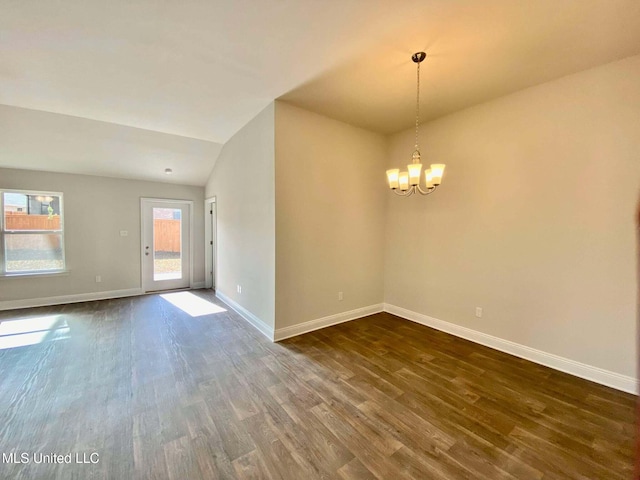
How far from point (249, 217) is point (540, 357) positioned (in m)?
4.02

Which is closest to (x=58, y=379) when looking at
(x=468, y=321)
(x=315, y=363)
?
(x=315, y=363)

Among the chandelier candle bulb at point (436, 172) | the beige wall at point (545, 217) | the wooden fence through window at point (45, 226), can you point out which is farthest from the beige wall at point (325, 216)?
the wooden fence through window at point (45, 226)

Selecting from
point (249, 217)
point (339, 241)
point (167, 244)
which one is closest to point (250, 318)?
point (249, 217)

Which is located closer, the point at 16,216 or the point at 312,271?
the point at 312,271

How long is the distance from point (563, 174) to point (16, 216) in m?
8.02

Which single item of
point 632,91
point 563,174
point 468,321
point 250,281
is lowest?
point 468,321

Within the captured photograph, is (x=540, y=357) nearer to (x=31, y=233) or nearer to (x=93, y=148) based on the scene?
(x=93, y=148)

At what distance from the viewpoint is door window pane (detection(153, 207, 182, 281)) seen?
221 inches

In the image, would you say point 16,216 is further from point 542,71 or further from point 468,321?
point 542,71

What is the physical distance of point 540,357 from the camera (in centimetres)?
282

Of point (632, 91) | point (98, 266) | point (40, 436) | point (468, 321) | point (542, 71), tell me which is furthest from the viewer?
point (98, 266)

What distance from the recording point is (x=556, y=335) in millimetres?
2713

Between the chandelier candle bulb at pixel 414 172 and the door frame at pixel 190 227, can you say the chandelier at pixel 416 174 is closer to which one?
the chandelier candle bulb at pixel 414 172

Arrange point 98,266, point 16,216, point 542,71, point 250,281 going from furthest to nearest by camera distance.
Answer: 1. point 98,266
2. point 16,216
3. point 250,281
4. point 542,71
